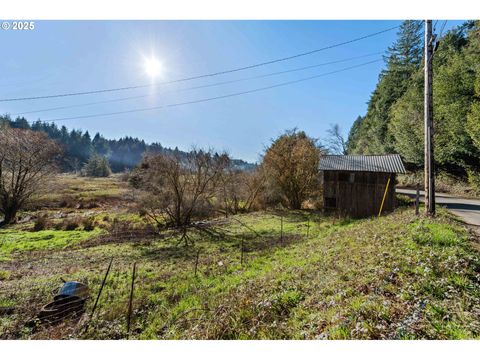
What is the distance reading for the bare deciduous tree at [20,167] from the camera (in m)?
A: 18.9

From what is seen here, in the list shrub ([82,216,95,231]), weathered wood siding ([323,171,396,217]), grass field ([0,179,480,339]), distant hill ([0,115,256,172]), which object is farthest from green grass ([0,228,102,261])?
distant hill ([0,115,256,172])

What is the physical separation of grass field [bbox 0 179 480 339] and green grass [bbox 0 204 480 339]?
0.06 feet

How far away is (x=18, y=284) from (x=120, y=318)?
5339 millimetres

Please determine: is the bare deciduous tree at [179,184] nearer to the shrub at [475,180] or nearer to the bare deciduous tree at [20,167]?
the bare deciduous tree at [20,167]

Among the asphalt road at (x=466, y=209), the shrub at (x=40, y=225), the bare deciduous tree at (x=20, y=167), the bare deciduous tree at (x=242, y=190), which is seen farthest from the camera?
the bare deciduous tree at (x=242, y=190)

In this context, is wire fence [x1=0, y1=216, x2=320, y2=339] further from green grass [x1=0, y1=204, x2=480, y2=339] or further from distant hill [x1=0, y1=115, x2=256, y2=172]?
distant hill [x1=0, y1=115, x2=256, y2=172]

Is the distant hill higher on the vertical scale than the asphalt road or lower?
higher

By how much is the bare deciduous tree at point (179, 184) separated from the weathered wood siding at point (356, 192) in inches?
356

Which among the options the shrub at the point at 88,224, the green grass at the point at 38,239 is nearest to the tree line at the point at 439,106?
the green grass at the point at 38,239

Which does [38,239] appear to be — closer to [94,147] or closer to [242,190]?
[242,190]

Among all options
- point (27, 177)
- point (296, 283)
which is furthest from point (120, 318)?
point (27, 177)

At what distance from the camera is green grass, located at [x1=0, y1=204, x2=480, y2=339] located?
2.95m

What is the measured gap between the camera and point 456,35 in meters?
27.8

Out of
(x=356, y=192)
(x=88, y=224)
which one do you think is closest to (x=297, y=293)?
(x=356, y=192)
